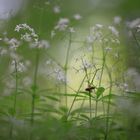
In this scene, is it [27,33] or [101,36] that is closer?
[27,33]

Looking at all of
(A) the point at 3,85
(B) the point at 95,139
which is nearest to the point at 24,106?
(A) the point at 3,85

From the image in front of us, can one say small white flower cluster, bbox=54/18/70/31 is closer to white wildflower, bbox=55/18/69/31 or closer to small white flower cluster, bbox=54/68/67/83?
white wildflower, bbox=55/18/69/31

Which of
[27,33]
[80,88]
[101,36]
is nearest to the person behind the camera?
[27,33]

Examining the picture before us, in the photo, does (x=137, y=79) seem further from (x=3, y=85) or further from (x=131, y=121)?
(x=3, y=85)

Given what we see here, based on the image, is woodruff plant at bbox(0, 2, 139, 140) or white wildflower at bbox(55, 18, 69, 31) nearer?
woodruff plant at bbox(0, 2, 139, 140)

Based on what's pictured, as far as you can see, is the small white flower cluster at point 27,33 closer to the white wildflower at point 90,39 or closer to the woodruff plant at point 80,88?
the woodruff plant at point 80,88

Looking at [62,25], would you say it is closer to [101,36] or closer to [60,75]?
[101,36]

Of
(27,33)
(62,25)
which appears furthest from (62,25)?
(27,33)

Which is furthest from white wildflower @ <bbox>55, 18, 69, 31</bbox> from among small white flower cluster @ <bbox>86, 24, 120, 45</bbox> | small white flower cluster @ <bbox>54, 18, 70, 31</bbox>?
small white flower cluster @ <bbox>86, 24, 120, 45</bbox>

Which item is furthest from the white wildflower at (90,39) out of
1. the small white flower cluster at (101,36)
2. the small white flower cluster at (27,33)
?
the small white flower cluster at (27,33)
